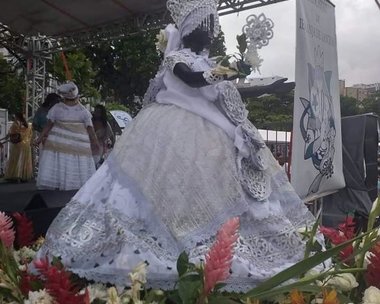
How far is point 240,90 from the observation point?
237 cm

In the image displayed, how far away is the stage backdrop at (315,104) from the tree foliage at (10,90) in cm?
1080

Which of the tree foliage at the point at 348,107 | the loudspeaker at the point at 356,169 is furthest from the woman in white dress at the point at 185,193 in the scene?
the tree foliage at the point at 348,107

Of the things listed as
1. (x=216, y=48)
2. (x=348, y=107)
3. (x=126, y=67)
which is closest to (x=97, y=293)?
(x=216, y=48)

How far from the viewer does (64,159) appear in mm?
5680

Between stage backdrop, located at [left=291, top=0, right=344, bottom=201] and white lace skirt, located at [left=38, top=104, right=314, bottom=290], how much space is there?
1.20 metres

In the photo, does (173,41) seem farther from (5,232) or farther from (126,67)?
(126,67)

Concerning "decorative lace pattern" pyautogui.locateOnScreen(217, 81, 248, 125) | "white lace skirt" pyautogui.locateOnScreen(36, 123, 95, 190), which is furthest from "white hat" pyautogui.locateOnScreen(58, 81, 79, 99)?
"decorative lace pattern" pyautogui.locateOnScreen(217, 81, 248, 125)

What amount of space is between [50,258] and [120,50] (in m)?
14.6

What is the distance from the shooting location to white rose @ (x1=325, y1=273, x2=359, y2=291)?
4.73 ft

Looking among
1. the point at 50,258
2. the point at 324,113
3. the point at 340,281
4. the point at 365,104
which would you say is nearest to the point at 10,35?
the point at 324,113

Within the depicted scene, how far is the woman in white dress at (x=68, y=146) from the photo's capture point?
554 centimetres

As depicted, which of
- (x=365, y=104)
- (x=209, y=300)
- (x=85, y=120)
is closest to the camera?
(x=209, y=300)

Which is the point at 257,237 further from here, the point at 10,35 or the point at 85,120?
the point at 10,35

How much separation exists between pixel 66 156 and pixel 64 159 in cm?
4
